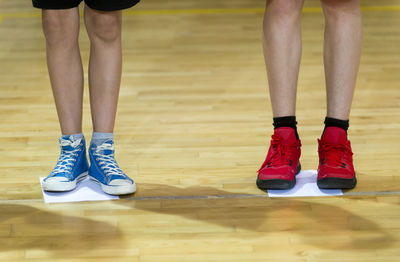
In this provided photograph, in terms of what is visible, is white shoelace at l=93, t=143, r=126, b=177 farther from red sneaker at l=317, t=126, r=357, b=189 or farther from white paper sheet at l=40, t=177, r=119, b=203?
red sneaker at l=317, t=126, r=357, b=189

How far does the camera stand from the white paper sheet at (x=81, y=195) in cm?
217

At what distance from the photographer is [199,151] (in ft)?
8.11

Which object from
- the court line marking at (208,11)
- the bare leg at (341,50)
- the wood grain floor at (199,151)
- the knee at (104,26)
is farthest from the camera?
the court line marking at (208,11)

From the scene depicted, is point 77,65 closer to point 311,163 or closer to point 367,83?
point 311,163

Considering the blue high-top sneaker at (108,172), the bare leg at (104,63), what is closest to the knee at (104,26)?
the bare leg at (104,63)

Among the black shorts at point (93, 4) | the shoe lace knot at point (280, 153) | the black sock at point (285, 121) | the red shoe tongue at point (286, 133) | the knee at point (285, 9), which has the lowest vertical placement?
the shoe lace knot at point (280, 153)

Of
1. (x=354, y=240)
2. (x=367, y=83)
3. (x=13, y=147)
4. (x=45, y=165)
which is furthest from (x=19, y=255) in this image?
(x=367, y=83)

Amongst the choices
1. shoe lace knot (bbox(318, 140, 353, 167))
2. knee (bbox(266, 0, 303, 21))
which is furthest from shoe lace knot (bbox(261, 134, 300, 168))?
knee (bbox(266, 0, 303, 21))

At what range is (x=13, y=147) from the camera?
8.23 feet

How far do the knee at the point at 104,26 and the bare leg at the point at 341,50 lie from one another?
0.62 meters

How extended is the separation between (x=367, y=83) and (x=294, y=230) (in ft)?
3.95

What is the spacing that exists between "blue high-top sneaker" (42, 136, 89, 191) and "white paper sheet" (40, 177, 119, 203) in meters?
0.02

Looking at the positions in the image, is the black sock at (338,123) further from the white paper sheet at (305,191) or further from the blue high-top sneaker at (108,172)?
the blue high-top sneaker at (108,172)

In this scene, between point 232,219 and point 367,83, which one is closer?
point 232,219
